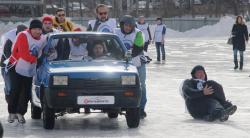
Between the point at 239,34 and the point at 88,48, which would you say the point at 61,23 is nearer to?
the point at 88,48

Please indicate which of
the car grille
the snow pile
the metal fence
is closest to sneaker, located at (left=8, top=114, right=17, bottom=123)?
the car grille

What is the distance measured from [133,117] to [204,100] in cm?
141

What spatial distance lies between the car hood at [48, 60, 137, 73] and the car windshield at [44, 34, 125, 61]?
0.76ft

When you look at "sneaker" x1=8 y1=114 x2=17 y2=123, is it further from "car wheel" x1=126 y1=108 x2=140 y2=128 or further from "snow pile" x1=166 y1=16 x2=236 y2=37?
"snow pile" x1=166 y1=16 x2=236 y2=37

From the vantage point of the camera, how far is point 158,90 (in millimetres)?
17234

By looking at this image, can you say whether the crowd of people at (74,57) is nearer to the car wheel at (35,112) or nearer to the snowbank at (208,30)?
the car wheel at (35,112)

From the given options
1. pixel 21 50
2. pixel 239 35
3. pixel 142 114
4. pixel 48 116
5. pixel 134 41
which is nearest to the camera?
pixel 48 116

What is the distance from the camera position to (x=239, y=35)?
23688 millimetres

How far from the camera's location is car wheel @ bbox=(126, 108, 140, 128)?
36.9ft

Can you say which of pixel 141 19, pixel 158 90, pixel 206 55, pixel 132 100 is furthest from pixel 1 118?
pixel 206 55

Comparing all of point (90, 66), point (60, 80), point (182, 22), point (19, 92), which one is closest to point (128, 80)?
point (90, 66)

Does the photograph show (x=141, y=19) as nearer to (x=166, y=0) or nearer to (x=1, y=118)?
(x=1, y=118)

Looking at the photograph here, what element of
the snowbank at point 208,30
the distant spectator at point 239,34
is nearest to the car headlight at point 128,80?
the distant spectator at point 239,34

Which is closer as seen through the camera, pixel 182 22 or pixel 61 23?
pixel 61 23
